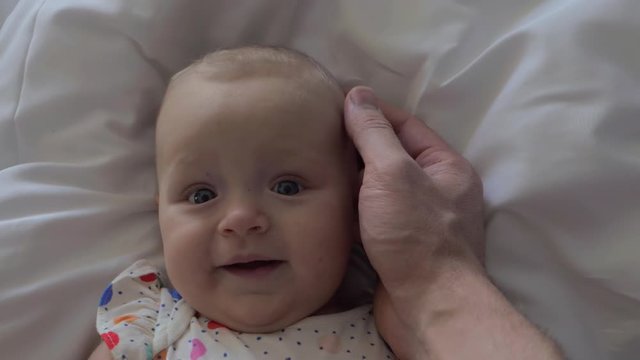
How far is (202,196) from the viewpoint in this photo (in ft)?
3.53

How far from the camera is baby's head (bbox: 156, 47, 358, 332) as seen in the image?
102cm

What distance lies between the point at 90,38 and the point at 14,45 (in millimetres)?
137

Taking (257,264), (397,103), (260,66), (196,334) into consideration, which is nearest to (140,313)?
(196,334)

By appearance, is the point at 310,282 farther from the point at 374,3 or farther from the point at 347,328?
the point at 374,3

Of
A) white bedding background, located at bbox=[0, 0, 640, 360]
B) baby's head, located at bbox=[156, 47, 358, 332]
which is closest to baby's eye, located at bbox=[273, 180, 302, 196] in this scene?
baby's head, located at bbox=[156, 47, 358, 332]

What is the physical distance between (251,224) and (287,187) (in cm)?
9

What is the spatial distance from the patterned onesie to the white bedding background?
56mm

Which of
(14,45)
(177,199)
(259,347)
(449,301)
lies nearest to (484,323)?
(449,301)

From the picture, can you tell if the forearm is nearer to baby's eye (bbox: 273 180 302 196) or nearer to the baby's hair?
baby's eye (bbox: 273 180 302 196)

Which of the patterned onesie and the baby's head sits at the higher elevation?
the baby's head

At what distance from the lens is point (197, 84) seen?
3.63ft

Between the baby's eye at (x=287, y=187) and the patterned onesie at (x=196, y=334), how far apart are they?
0.17 metres

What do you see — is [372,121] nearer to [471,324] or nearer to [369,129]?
[369,129]

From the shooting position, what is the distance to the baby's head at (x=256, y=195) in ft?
3.36
